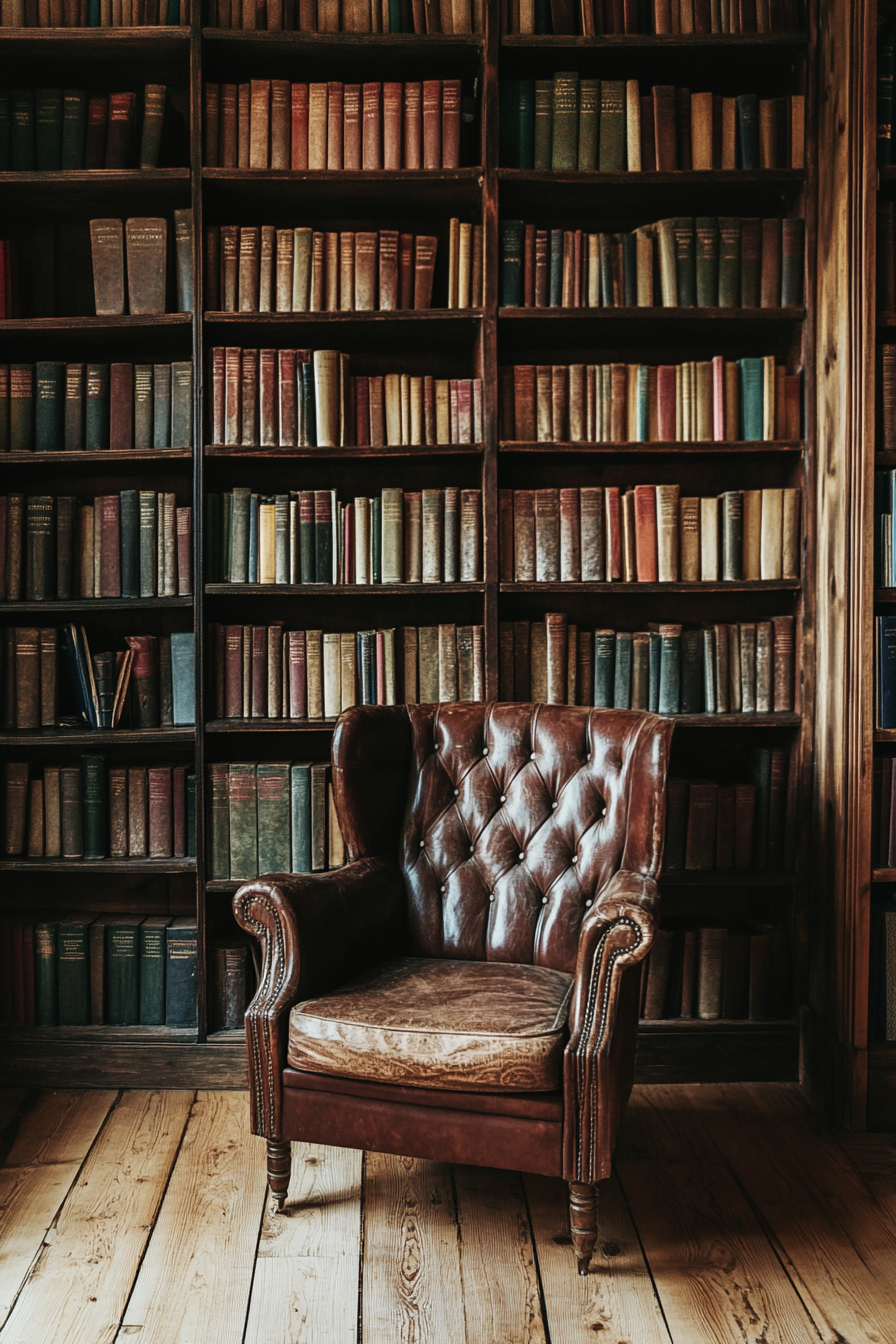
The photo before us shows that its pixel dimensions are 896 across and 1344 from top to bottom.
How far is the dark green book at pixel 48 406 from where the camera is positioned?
8.46 ft

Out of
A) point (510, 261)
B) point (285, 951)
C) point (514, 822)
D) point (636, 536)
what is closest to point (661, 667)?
point (636, 536)

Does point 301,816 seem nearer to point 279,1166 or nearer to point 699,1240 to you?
point 279,1166

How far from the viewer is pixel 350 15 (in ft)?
8.22

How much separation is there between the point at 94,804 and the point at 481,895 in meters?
1.09

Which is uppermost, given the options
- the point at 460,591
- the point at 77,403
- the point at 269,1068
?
the point at 77,403

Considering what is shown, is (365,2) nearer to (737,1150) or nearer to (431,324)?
(431,324)

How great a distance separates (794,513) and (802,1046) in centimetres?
142

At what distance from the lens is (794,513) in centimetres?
259

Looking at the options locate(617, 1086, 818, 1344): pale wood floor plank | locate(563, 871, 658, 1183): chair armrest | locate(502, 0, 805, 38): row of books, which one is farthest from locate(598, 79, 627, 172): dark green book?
locate(617, 1086, 818, 1344): pale wood floor plank

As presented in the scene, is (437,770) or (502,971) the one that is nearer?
(502,971)

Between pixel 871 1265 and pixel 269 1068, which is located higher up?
pixel 269 1068

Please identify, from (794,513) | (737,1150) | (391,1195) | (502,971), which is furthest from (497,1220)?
(794,513)

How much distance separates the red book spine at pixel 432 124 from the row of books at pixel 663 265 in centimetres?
25

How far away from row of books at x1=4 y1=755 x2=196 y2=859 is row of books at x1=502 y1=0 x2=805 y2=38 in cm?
217
